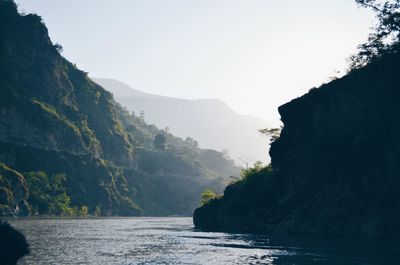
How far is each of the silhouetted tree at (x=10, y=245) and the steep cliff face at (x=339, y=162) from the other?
50037 millimetres

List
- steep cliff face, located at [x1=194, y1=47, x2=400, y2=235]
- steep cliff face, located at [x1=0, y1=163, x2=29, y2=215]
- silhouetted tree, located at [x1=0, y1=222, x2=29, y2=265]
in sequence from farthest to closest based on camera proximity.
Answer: steep cliff face, located at [x1=0, y1=163, x2=29, y2=215] < steep cliff face, located at [x1=194, y1=47, x2=400, y2=235] < silhouetted tree, located at [x1=0, y1=222, x2=29, y2=265]

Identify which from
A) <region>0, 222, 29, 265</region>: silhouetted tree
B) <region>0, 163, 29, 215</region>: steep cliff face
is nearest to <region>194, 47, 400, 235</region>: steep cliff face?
<region>0, 222, 29, 265</region>: silhouetted tree

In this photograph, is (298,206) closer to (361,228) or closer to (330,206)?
(330,206)

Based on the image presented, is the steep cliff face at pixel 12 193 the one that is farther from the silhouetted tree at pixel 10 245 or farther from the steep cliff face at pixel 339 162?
the silhouetted tree at pixel 10 245

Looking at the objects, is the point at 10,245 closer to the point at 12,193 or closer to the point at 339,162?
the point at 339,162

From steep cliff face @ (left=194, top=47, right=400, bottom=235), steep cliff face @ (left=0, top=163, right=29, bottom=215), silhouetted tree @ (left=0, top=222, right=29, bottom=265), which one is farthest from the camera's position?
steep cliff face @ (left=0, top=163, right=29, bottom=215)

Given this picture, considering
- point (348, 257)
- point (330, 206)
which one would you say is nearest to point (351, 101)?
point (330, 206)

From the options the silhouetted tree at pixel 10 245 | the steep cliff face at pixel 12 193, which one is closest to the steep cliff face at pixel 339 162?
the silhouetted tree at pixel 10 245

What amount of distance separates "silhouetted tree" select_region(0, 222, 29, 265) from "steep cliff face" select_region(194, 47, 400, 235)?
164 ft

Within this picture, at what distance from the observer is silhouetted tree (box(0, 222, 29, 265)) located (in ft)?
84.0

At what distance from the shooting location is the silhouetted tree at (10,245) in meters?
25.6

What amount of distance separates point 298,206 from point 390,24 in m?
33.4

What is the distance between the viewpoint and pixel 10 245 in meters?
26.0

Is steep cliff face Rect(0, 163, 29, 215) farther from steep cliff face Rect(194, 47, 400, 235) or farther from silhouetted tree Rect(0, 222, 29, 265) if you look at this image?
silhouetted tree Rect(0, 222, 29, 265)
